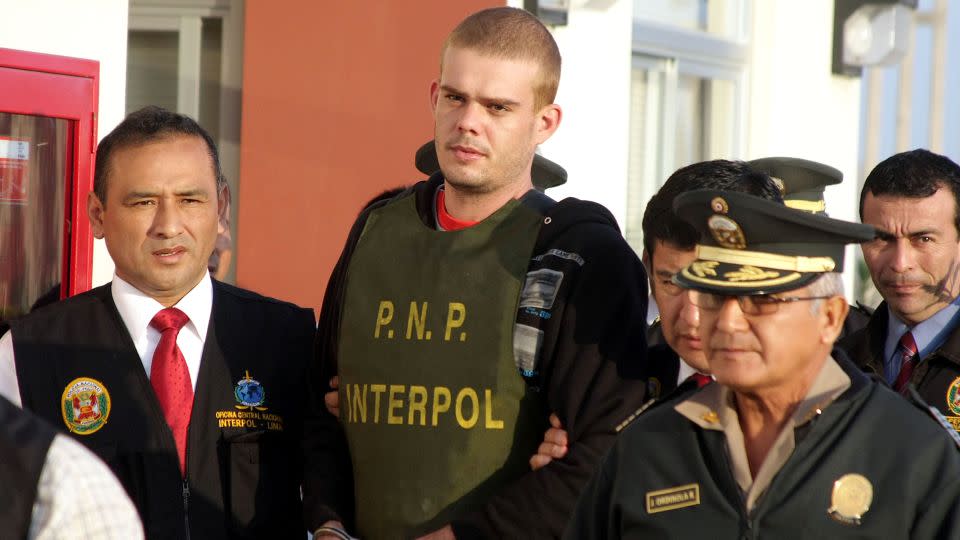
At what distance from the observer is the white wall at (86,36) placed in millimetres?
4520

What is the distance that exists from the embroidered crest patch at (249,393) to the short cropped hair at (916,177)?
184 centimetres

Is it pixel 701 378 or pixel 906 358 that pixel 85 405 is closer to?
pixel 701 378

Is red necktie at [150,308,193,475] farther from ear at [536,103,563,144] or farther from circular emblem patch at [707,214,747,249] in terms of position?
circular emblem patch at [707,214,747,249]

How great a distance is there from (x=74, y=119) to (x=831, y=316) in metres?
3.07

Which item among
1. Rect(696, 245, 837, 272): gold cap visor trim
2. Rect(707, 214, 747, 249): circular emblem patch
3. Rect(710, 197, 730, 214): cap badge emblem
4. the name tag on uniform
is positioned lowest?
the name tag on uniform

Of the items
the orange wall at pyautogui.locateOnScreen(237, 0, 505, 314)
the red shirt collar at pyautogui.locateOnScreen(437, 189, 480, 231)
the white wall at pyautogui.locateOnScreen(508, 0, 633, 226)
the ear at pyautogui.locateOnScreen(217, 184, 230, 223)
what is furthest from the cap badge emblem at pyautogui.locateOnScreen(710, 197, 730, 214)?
the white wall at pyautogui.locateOnScreen(508, 0, 633, 226)

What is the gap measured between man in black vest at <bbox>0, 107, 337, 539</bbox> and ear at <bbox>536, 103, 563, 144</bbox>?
811 mm

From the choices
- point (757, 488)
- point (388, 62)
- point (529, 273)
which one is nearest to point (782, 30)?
point (388, 62)

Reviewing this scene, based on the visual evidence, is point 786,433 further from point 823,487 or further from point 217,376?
point 217,376

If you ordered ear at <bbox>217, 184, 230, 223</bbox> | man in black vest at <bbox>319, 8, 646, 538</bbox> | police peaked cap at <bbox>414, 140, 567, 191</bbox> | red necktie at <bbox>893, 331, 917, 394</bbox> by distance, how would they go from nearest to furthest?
man in black vest at <bbox>319, 8, 646, 538</bbox>
ear at <bbox>217, 184, 230, 223</bbox>
police peaked cap at <bbox>414, 140, 567, 191</bbox>
red necktie at <bbox>893, 331, 917, 394</bbox>

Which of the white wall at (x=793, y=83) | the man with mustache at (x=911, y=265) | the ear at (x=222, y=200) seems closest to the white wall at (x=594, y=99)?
the white wall at (x=793, y=83)

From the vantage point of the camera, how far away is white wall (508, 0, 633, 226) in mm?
6812

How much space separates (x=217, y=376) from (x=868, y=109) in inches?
717

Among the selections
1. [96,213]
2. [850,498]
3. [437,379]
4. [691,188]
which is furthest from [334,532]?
[850,498]
